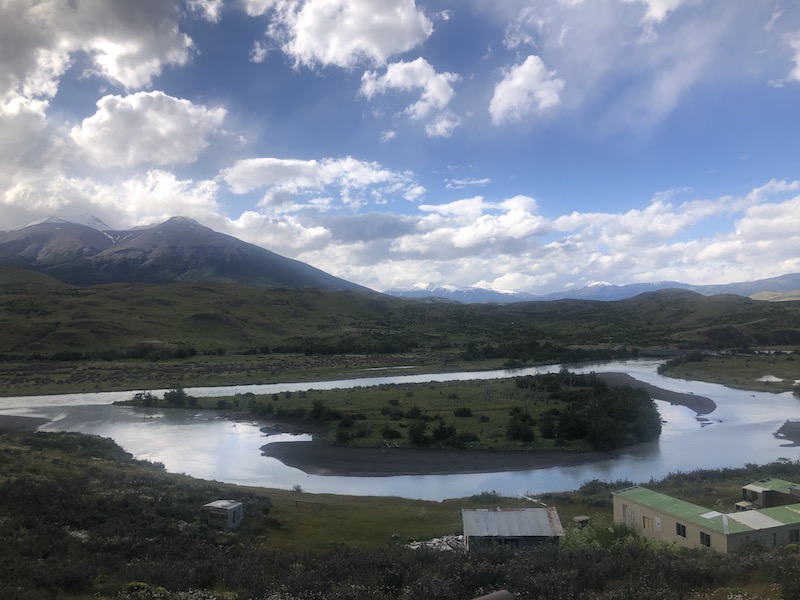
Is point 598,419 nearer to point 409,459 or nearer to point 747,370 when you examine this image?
point 409,459

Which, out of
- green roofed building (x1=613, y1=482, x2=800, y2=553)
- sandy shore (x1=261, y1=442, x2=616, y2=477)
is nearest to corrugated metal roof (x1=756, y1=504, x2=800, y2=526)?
green roofed building (x1=613, y1=482, x2=800, y2=553)

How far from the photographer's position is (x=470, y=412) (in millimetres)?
58500

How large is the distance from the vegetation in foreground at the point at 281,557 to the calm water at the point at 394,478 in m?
9.23

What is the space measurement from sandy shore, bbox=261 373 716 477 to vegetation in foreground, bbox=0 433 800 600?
12.6 m

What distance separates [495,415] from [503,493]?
2189cm

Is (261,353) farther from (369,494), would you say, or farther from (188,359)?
(369,494)

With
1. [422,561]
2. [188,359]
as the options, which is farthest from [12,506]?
[188,359]

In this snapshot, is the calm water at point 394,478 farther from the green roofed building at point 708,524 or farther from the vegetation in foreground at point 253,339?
the vegetation in foreground at point 253,339

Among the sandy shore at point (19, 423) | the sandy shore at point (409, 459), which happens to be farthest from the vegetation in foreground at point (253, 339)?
the sandy shore at point (409, 459)

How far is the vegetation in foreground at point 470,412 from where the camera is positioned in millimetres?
49844

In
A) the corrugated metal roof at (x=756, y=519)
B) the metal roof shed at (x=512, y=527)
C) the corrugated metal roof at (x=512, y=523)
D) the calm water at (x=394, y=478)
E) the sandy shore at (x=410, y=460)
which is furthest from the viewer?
the sandy shore at (x=410, y=460)

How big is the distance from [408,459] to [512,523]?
24.6 meters

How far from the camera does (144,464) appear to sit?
128 ft

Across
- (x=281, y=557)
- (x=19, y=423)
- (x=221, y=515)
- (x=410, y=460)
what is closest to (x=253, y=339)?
(x=19, y=423)
